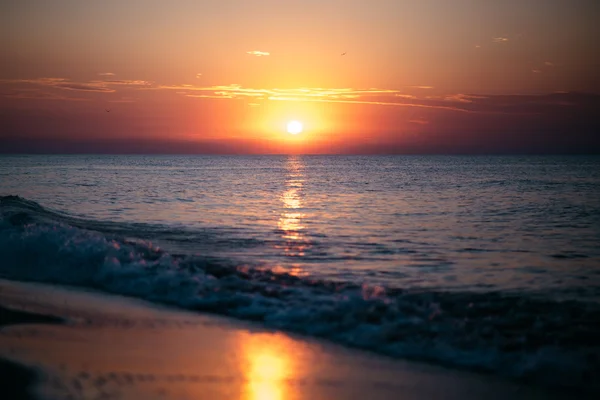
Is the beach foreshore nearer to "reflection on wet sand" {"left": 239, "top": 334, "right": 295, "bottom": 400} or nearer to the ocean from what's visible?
"reflection on wet sand" {"left": 239, "top": 334, "right": 295, "bottom": 400}

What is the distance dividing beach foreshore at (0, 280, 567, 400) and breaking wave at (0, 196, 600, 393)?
545 millimetres

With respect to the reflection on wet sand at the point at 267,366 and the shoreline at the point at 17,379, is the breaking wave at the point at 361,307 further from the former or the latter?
the shoreline at the point at 17,379

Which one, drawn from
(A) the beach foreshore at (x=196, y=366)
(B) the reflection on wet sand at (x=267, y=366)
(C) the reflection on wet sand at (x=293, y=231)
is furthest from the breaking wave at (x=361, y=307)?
(C) the reflection on wet sand at (x=293, y=231)

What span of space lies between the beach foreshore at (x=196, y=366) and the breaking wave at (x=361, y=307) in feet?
1.79

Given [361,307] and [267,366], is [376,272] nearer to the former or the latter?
[361,307]

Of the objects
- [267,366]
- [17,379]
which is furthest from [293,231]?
[17,379]

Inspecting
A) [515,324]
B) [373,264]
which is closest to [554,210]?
[373,264]

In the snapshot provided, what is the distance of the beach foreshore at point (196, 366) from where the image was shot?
20.6ft

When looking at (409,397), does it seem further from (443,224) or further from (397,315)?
(443,224)

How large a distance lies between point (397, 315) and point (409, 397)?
10.7ft

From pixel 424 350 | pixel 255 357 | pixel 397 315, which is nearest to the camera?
pixel 255 357

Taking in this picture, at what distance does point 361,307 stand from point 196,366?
371 cm

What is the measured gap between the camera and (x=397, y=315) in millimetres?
9453

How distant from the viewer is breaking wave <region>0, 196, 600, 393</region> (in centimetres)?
776
